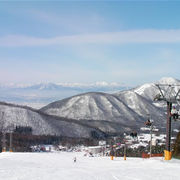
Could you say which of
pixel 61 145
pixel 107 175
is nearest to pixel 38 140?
pixel 61 145

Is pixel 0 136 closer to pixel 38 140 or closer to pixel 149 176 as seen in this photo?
pixel 38 140

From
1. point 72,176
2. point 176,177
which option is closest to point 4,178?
point 72,176

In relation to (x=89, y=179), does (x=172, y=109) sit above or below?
above

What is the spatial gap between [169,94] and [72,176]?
18.0 meters

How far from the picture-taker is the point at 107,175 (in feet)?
72.0

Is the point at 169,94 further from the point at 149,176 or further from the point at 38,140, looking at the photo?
the point at 38,140

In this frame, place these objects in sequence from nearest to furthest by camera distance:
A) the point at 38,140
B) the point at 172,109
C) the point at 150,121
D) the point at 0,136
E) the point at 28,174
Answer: the point at 28,174 → the point at 172,109 → the point at 150,121 → the point at 0,136 → the point at 38,140

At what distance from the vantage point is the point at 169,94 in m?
35.8

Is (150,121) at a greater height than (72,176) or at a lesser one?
greater

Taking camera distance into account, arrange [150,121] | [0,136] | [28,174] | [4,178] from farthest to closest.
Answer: [0,136], [150,121], [28,174], [4,178]

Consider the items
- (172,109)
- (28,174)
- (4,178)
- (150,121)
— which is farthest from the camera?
(150,121)

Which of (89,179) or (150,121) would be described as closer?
(89,179)

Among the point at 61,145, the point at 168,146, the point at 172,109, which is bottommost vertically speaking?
the point at 61,145

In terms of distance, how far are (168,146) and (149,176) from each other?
1455 centimetres
